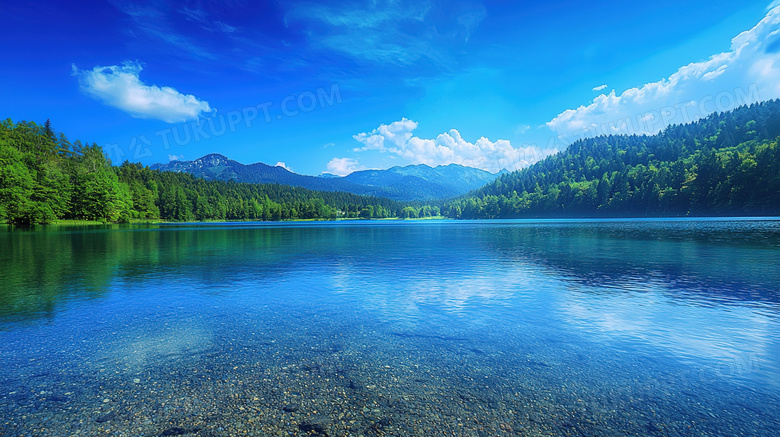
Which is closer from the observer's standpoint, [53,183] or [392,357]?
[392,357]

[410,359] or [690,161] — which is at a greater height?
[690,161]

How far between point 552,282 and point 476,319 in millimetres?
10276

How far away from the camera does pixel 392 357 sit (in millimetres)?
10805

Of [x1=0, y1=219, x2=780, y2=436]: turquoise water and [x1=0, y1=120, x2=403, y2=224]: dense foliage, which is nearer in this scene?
[x1=0, y1=219, x2=780, y2=436]: turquoise water

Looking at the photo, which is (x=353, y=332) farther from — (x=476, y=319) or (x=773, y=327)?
(x=773, y=327)

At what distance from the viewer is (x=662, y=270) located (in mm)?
26656

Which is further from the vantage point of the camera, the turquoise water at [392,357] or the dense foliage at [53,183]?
the dense foliage at [53,183]

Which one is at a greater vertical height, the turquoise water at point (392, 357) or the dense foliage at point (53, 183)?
the dense foliage at point (53, 183)

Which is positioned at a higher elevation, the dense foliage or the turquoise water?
the dense foliage

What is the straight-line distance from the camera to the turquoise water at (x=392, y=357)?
734cm

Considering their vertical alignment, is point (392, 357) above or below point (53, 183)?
below

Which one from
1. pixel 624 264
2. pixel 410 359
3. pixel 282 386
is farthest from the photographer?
pixel 624 264

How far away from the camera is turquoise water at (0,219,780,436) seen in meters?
7.34

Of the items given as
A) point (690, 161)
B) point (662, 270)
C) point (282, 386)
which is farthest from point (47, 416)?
point (690, 161)
